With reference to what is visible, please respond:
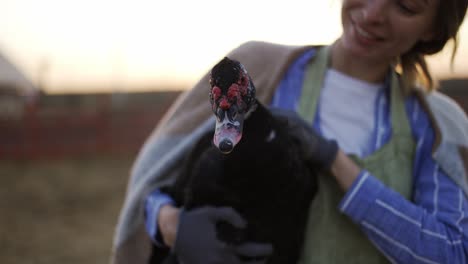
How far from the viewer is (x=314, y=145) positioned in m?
1.27

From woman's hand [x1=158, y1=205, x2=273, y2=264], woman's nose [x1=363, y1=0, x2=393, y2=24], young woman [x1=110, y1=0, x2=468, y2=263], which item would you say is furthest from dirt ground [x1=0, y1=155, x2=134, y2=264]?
woman's nose [x1=363, y1=0, x2=393, y2=24]

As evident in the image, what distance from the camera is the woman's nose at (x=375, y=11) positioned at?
4.24ft

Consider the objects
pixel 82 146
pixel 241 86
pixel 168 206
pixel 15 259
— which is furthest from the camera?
pixel 82 146

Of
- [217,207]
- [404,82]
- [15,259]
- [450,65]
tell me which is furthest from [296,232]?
[15,259]

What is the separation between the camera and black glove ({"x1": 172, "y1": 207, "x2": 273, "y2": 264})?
1.24 meters

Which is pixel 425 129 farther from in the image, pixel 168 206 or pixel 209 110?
pixel 168 206

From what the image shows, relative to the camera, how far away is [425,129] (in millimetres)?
1388

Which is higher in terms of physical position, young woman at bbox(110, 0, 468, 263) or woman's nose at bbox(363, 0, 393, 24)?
woman's nose at bbox(363, 0, 393, 24)

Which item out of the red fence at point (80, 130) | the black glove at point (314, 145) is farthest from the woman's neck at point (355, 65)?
the red fence at point (80, 130)

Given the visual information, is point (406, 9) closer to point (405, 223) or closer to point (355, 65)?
point (355, 65)

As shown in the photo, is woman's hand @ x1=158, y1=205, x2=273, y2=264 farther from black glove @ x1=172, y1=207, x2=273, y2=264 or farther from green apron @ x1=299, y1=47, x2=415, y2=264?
green apron @ x1=299, y1=47, x2=415, y2=264

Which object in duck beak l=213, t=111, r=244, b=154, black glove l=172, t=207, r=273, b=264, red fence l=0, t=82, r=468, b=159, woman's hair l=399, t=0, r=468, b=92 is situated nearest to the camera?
duck beak l=213, t=111, r=244, b=154

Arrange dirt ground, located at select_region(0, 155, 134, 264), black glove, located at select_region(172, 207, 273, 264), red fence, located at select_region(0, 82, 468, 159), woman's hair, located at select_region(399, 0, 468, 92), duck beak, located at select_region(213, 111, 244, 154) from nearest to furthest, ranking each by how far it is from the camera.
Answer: duck beak, located at select_region(213, 111, 244, 154) → black glove, located at select_region(172, 207, 273, 264) → woman's hair, located at select_region(399, 0, 468, 92) → dirt ground, located at select_region(0, 155, 134, 264) → red fence, located at select_region(0, 82, 468, 159)

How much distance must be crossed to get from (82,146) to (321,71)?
6.56 metres
